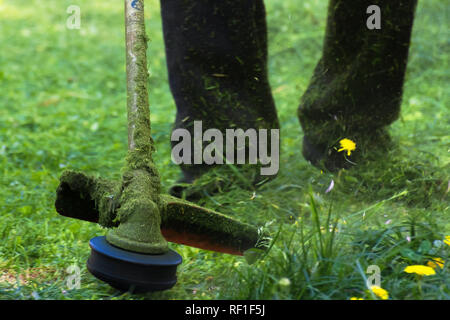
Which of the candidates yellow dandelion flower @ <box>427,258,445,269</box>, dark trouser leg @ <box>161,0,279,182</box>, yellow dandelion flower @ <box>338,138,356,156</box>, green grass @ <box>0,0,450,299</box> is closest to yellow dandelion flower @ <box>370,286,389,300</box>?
green grass @ <box>0,0,450,299</box>

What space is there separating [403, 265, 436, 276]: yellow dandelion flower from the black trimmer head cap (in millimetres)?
555

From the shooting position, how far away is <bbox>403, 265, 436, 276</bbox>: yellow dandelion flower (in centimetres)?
136

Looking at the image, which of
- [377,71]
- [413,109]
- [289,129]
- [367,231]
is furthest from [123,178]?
[413,109]

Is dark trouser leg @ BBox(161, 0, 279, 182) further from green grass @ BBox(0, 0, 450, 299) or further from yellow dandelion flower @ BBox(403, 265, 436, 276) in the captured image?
yellow dandelion flower @ BBox(403, 265, 436, 276)

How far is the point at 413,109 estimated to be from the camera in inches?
126

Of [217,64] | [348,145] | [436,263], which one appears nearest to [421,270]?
[436,263]

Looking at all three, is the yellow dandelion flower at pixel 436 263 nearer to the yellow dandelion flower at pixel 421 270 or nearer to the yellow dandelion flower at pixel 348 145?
the yellow dandelion flower at pixel 421 270

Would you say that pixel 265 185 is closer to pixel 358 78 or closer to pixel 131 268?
pixel 358 78

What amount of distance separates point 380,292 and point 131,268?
563 mm

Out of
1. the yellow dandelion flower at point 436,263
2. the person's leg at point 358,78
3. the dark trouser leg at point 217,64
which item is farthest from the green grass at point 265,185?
the dark trouser leg at point 217,64

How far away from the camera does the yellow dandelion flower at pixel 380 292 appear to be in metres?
1.28

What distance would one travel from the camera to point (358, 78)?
228 cm

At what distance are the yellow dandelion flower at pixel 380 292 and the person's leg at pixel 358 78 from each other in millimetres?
939

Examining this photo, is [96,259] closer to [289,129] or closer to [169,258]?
[169,258]
